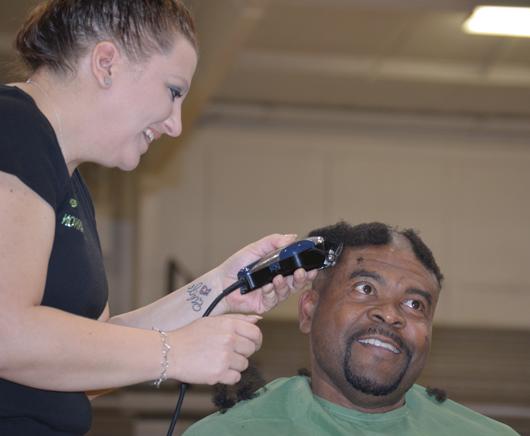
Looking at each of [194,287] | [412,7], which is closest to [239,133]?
[412,7]

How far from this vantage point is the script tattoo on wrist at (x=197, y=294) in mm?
1920

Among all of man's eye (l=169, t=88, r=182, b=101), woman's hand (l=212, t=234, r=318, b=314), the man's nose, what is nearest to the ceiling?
the man's nose

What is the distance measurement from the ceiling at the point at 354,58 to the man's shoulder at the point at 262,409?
10.8 ft

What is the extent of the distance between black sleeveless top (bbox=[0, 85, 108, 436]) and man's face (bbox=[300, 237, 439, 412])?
0.71 meters

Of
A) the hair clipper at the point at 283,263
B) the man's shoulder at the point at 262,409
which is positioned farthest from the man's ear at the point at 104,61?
the man's shoulder at the point at 262,409

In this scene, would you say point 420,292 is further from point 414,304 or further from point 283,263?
point 283,263

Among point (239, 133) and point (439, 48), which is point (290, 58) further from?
point (239, 133)

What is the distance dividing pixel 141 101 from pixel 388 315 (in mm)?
886

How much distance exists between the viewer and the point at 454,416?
2240 millimetres

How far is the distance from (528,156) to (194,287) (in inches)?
367

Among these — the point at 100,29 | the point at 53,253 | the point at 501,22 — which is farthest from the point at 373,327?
the point at 501,22

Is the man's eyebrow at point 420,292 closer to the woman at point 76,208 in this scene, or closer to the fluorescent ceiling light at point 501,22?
the woman at point 76,208

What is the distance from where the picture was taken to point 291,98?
945 centimetres

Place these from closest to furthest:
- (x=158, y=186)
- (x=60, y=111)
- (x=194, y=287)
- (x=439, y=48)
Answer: (x=60, y=111), (x=194, y=287), (x=439, y=48), (x=158, y=186)
